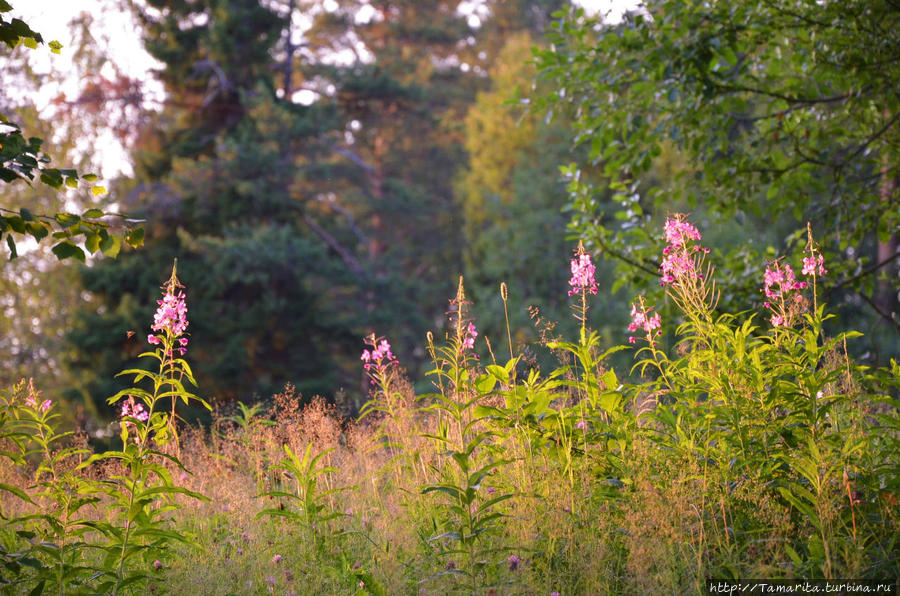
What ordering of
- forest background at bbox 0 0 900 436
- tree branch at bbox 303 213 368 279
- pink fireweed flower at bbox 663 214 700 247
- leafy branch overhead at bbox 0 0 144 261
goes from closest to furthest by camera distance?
leafy branch overhead at bbox 0 0 144 261 < pink fireweed flower at bbox 663 214 700 247 < forest background at bbox 0 0 900 436 < tree branch at bbox 303 213 368 279

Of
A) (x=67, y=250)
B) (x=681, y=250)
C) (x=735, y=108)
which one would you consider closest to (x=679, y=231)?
(x=681, y=250)

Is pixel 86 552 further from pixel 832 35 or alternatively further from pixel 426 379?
pixel 426 379

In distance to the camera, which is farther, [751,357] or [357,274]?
[357,274]

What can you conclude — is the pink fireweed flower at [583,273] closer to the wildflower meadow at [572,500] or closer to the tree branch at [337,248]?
the wildflower meadow at [572,500]

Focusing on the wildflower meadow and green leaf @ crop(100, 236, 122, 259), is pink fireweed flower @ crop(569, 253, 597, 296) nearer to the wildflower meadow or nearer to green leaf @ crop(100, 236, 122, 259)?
the wildflower meadow

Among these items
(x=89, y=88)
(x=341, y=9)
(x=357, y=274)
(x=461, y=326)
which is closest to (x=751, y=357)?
(x=461, y=326)

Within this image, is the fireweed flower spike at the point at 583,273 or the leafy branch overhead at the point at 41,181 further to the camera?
the fireweed flower spike at the point at 583,273

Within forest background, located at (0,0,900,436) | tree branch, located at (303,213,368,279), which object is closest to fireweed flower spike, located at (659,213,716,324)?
forest background, located at (0,0,900,436)

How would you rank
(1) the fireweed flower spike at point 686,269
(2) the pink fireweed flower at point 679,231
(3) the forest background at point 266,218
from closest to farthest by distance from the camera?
(1) the fireweed flower spike at point 686,269, (2) the pink fireweed flower at point 679,231, (3) the forest background at point 266,218

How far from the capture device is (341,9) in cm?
2486

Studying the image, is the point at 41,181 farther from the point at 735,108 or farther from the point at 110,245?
the point at 735,108

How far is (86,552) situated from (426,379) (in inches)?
557

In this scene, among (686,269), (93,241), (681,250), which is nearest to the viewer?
(93,241)

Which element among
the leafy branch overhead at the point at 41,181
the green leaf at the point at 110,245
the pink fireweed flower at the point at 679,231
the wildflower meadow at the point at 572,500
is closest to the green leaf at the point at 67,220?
the leafy branch overhead at the point at 41,181
